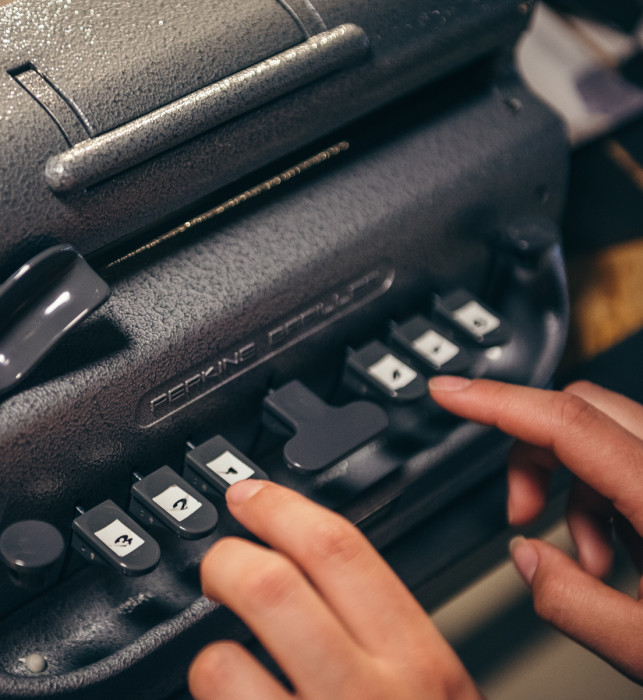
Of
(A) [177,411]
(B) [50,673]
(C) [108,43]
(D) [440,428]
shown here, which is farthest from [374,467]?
(C) [108,43]

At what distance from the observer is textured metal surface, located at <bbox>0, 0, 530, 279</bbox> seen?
0.70m

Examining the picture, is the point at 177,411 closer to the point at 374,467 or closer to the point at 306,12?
the point at 374,467

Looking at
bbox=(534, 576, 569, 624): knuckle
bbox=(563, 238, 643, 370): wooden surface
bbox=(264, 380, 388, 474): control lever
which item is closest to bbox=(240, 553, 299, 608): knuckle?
bbox=(264, 380, 388, 474): control lever

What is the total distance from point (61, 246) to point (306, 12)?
1.05 feet

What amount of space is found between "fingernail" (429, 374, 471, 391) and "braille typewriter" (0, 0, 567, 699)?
0.01 m

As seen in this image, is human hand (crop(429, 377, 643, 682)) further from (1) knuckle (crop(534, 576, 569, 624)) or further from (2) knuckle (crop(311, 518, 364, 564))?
(2) knuckle (crop(311, 518, 364, 564))

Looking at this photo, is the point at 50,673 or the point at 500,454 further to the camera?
the point at 500,454

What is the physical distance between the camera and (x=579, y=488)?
890mm

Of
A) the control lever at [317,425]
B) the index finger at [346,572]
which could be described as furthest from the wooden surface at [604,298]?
the index finger at [346,572]

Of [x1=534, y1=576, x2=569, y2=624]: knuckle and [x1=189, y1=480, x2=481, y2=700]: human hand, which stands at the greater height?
[x1=189, y1=480, x2=481, y2=700]: human hand

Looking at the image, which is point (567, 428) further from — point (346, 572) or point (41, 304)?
point (41, 304)

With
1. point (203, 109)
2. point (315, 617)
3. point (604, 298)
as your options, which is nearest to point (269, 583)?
point (315, 617)

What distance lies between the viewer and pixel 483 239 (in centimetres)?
97

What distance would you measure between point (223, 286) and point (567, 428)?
1.04ft
